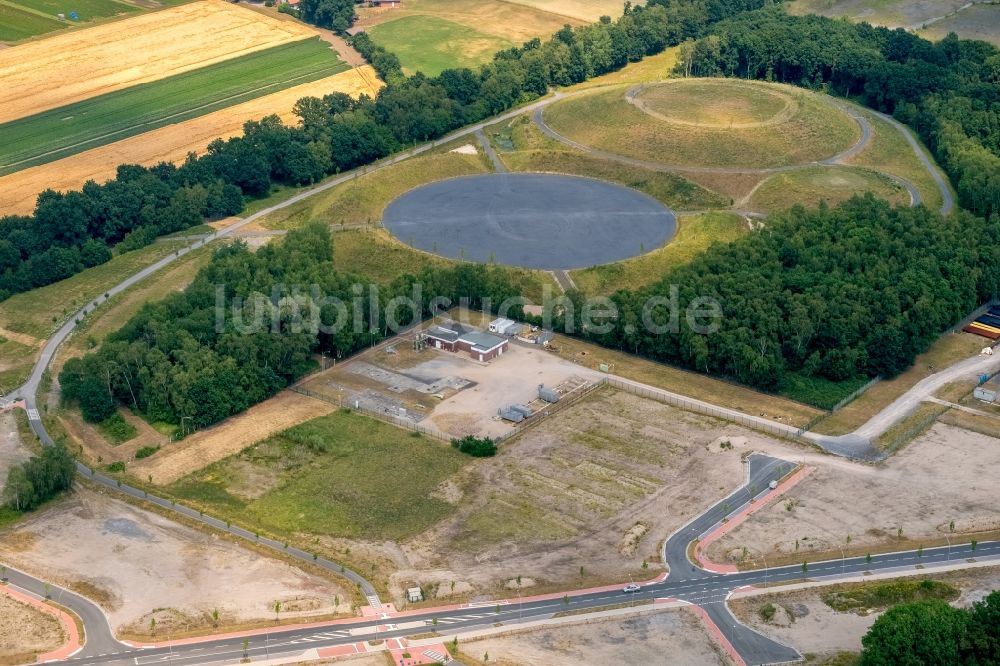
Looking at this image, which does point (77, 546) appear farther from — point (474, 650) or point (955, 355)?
point (955, 355)

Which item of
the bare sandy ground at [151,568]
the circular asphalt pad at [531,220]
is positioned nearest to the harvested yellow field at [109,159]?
the circular asphalt pad at [531,220]

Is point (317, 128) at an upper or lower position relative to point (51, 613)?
upper

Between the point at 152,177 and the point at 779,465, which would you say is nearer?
the point at 779,465

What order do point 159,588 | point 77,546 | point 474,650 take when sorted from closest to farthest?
point 474,650 → point 159,588 → point 77,546

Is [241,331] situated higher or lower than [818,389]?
higher

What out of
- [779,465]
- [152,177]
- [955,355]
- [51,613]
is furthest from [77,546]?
[955,355]

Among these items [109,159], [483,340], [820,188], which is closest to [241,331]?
[483,340]

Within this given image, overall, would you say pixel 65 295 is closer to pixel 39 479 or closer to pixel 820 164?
pixel 39 479

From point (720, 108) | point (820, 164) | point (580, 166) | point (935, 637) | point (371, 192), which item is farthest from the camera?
point (720, 108)
